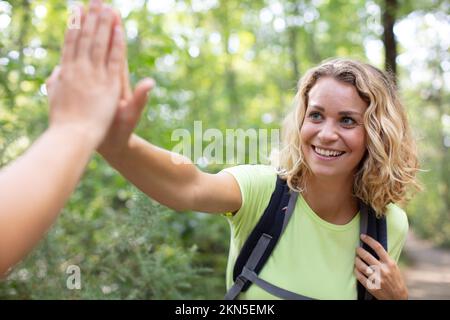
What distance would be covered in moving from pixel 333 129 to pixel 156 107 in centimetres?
316

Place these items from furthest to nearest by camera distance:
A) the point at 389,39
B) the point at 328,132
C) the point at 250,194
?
the point at 389,39, the point at 328,132, the point at 250,194

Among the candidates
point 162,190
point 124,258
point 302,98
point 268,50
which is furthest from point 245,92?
point 162,190

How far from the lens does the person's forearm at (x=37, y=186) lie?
87cm

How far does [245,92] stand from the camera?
12750 mm

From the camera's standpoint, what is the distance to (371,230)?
2273mm

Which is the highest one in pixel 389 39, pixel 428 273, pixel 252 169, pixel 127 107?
pixel 389 39

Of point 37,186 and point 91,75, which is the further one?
point 91,75

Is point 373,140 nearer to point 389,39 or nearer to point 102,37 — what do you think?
point 102,37

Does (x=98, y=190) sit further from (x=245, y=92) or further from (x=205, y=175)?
(x=245, y=92)

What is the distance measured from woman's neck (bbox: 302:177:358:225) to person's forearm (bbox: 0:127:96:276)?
4.86 ft

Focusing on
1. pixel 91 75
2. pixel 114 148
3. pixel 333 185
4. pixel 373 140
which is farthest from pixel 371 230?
pixel 91 75

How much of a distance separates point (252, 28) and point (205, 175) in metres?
10.2

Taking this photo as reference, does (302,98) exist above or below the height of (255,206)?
above

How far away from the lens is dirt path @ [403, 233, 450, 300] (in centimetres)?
909
